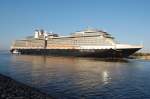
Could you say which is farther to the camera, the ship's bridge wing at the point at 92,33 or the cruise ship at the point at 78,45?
the ship's bridge wing at the point at 92,33

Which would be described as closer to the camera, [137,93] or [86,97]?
[86,97]

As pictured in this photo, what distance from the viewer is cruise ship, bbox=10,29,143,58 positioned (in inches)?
2758

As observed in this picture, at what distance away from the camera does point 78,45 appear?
268ft

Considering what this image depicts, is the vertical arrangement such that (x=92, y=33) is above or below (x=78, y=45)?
above

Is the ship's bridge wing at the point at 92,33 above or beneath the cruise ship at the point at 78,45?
above

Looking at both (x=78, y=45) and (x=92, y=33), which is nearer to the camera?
(x=78, y=45)

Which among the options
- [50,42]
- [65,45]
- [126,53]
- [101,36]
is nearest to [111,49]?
[126,53]

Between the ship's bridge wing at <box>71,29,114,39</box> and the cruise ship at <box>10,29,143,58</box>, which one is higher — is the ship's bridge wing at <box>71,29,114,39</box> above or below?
above

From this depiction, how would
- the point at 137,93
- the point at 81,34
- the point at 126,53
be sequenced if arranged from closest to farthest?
the point at 137,93 → the point at 126,53 → the point at 81,34

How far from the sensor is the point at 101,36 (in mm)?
78250

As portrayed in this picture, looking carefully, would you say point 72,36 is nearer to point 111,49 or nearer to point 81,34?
point 81,34

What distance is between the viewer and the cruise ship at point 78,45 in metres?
70.1

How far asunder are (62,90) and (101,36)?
5981cm

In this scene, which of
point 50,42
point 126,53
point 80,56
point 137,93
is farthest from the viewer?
point 50,42
